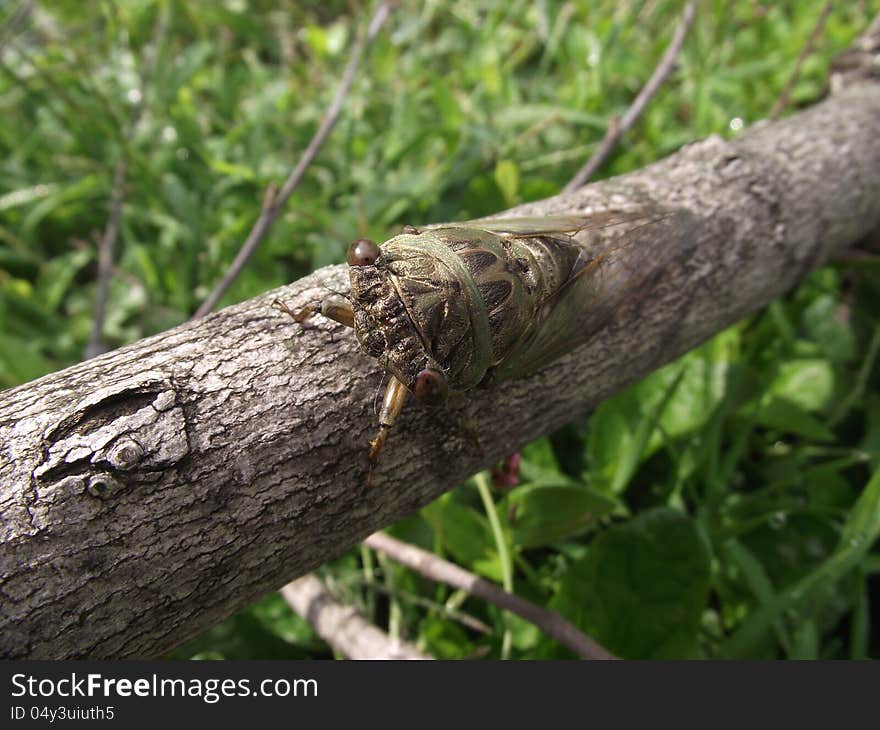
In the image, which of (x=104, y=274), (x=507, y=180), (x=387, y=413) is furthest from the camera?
(x=507, y=180)

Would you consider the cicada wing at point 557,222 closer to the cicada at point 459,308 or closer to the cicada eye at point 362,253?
the cicada at point 459,308

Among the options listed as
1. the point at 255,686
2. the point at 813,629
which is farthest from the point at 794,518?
the point at 255,686

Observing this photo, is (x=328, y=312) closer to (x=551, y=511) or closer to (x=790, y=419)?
(x=551, y=511)

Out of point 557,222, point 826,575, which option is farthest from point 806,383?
point 557,222

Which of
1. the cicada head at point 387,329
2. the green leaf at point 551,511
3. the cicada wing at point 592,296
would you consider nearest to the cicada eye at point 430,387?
the cicada head at point 387,329

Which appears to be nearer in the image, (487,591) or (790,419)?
(487,591)

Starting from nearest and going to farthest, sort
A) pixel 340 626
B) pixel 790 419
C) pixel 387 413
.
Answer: pixel 387 413, pixel 340 626, pixel 790 419

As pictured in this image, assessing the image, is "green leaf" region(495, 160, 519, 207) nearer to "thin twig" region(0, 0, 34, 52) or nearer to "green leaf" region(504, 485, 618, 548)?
"green leaf" region(504, 485, 618, 548)
